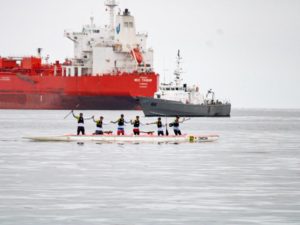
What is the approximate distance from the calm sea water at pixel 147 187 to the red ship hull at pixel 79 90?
78.7 m

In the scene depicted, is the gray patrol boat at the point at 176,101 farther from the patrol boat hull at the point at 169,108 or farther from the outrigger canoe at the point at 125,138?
the outrigger canoe at the point at 125,138

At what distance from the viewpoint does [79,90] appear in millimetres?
126250

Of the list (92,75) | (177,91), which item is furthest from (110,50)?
(177,91)

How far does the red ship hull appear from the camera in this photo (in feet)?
405

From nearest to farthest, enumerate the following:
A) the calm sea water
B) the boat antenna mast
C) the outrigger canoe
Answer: the calm sea water → the outrigger canoe → the boat antenna mast

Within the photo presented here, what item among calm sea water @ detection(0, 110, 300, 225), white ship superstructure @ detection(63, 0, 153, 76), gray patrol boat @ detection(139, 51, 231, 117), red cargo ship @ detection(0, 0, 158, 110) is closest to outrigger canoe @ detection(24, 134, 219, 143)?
calm sea water @ detection(0, 110, 300, 225)

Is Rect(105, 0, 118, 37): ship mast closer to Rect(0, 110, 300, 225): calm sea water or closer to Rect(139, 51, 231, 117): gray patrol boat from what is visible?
Rect(139, 51, 231, 117): gray patrol boat

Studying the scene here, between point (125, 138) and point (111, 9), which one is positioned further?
point (111, 9)

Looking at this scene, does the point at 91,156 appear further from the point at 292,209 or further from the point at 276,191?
the point at 292,209

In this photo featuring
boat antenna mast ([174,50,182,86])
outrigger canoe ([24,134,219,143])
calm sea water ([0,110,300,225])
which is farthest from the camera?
boat antenna mast ([174,50,182,86])

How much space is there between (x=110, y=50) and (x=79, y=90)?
7.57 metres

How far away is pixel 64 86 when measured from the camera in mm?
126250

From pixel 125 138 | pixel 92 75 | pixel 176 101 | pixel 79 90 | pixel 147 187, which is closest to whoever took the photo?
pixel 147 187

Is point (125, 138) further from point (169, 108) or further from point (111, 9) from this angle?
point (111, 9)
